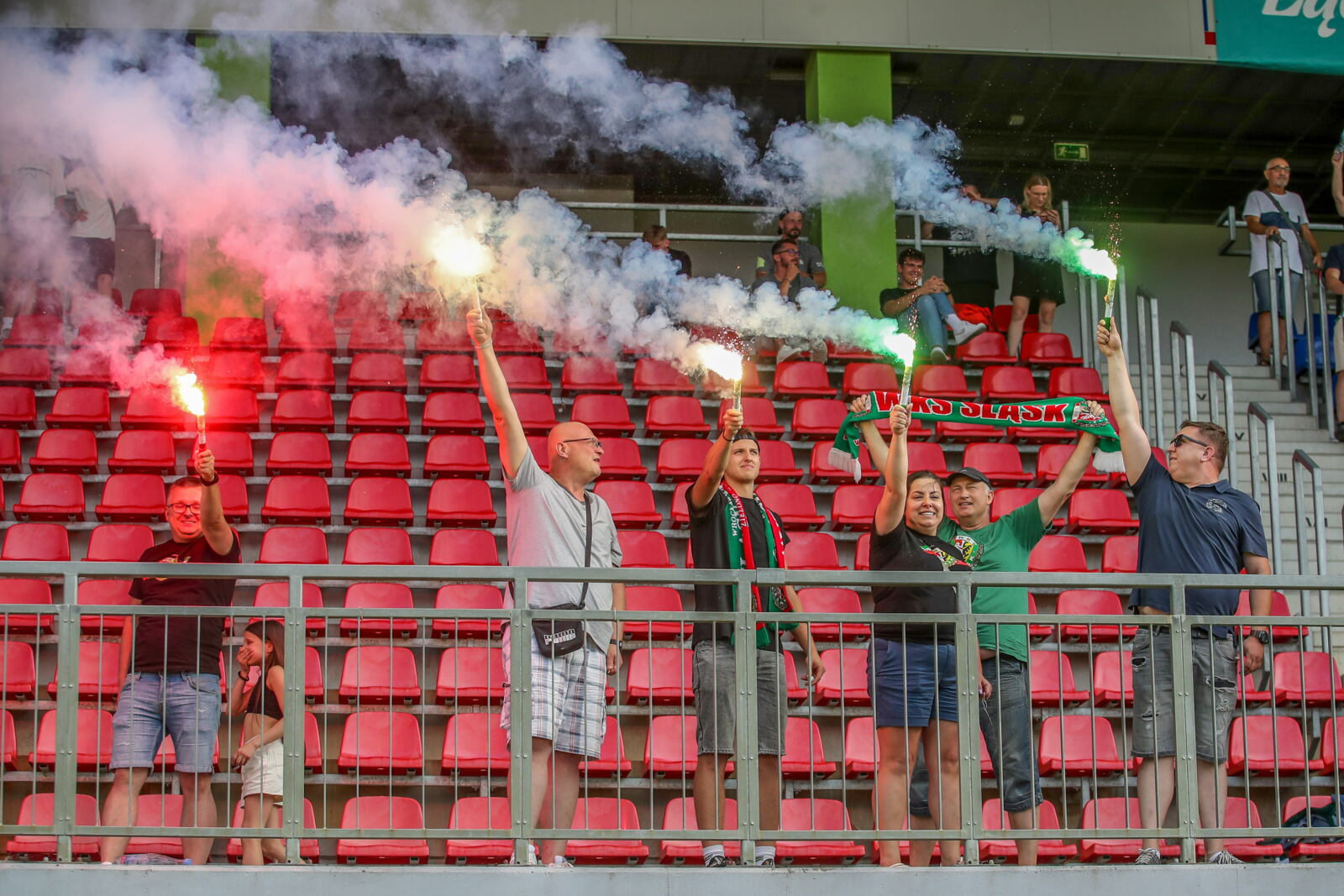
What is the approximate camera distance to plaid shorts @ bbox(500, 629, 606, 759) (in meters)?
5.72

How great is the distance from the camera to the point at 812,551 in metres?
8.93

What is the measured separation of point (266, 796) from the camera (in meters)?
6.59

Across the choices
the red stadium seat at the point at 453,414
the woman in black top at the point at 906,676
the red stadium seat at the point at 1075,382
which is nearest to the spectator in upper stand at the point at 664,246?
the red stadium seat at the point at 453,414

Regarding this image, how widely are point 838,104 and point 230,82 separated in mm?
4834

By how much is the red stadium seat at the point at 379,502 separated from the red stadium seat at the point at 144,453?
1.29 meters

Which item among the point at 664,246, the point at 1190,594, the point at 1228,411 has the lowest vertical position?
the point at 1190,594

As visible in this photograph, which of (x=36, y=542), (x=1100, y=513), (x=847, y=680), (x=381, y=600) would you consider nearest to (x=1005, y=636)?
(x=847, y=680)

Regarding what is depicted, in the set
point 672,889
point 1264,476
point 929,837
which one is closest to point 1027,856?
point 929,837

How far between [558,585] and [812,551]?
3.23 m

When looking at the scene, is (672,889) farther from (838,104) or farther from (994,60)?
(994,60)

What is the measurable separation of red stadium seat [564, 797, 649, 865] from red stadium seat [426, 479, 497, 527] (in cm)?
241

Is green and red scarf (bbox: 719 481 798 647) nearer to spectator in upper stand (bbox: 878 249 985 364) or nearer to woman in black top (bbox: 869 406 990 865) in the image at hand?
woman in black top (bbox: 869 406 990 865)

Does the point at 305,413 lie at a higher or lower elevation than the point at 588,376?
lower

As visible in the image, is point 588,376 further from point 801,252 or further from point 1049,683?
point 1049,683
